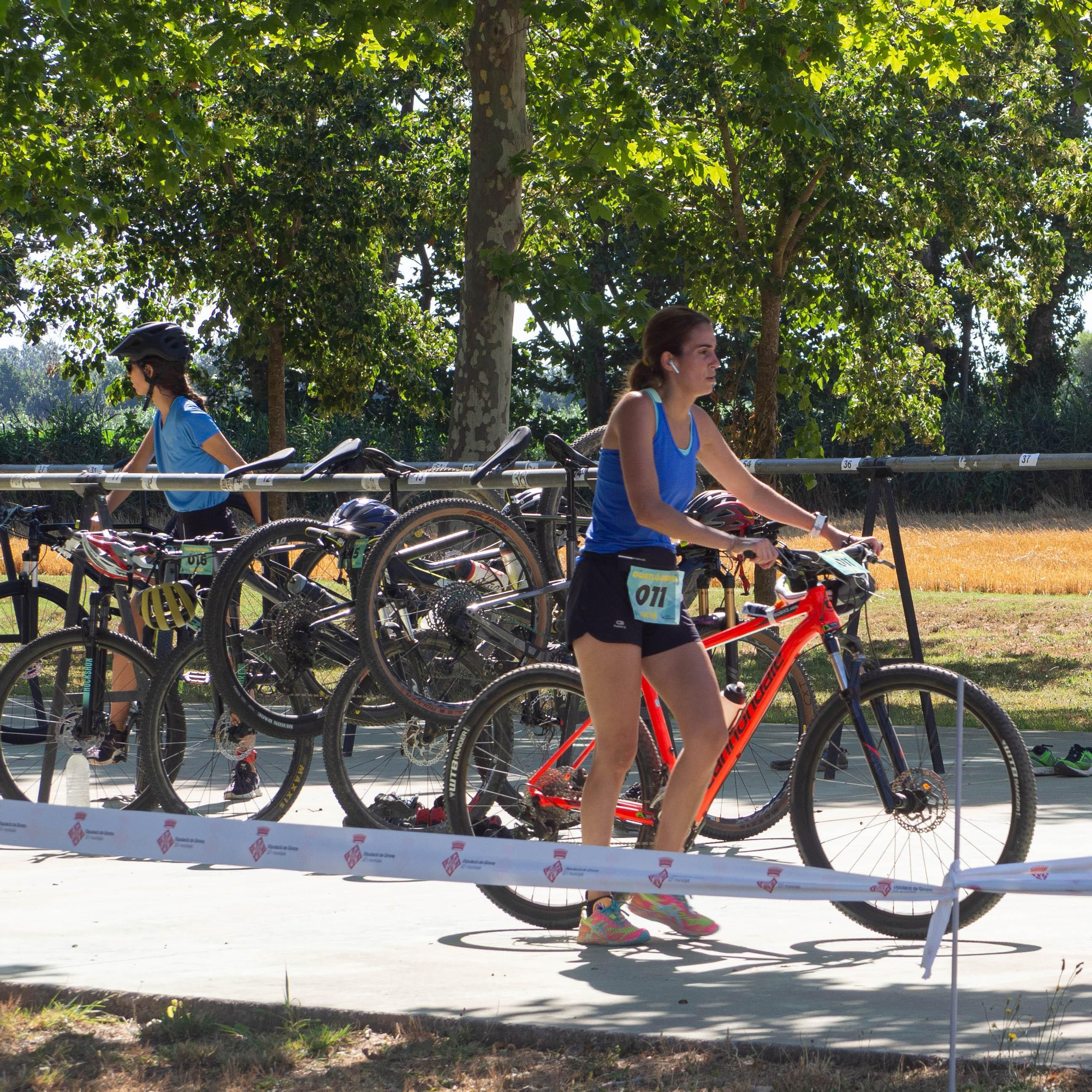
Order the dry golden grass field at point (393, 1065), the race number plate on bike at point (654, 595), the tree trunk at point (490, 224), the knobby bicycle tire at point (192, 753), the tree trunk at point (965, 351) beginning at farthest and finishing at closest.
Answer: the tree trunk at point (965, 351), the tree trunk at point (490, 224), the knobby bicycle tire at point (192, 753), the race number plate on bike at point (654, 595), the dry golden grass field at point (393, 1065)

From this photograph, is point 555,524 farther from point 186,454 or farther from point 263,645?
point 186,454

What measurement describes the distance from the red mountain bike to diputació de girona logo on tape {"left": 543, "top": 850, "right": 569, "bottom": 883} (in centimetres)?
74

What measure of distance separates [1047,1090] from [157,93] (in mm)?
12059

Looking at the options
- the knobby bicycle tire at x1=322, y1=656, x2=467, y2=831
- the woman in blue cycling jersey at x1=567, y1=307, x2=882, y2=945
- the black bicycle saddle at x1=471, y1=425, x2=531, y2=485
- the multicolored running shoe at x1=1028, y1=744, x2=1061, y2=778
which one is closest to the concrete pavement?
the woman in blue cycling jersey at x1=567, y1=307, x2=882, y2=945

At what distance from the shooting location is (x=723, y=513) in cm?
590

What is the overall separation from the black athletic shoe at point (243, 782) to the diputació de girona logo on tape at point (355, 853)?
112 inches

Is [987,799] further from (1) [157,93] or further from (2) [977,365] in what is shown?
(2) [977,365]

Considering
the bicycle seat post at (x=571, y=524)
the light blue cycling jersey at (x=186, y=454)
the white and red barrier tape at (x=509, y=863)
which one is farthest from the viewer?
the light blue cycling jersey at (x=186, y=454)

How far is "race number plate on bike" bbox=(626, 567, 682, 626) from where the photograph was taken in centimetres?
476

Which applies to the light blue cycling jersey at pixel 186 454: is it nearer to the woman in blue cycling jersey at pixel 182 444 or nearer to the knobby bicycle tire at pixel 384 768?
the woman in blue cycling jersey at pixel 182 444

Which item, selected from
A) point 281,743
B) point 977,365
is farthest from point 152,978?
point 977,365

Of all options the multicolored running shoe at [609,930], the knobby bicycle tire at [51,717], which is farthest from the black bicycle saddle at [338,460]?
the multicolored running shoe at [609,930]

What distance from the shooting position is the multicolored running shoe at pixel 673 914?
191 inches

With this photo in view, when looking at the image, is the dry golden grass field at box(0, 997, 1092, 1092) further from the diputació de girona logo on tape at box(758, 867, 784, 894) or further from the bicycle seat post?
the bicycle seat post
